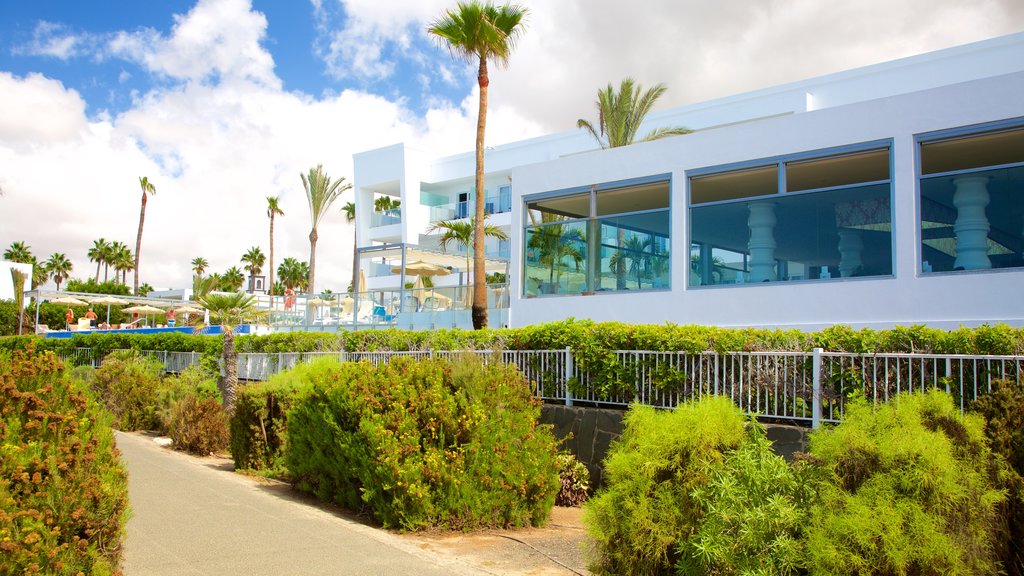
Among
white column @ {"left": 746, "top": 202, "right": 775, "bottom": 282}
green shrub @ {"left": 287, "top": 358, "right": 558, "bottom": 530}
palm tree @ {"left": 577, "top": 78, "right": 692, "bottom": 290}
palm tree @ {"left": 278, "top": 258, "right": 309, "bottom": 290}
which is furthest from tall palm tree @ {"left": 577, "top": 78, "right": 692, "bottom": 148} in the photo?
palm tree @ {"left": 278, "top": 258, "right": 309, "bottom": 290}

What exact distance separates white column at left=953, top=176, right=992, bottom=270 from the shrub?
6697 mm

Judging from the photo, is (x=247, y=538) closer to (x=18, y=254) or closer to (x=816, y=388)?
(x=816, y=388)

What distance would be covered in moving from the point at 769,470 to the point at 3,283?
2643 inches

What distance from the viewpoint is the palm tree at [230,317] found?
1733 cm

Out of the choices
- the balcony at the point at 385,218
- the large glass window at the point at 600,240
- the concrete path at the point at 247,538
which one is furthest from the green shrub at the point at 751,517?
the balcony at the point at 385,218

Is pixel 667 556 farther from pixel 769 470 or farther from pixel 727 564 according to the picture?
pixel 769 470

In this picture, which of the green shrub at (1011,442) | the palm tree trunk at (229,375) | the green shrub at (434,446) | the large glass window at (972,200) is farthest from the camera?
the palm tree trunk at (229,375)

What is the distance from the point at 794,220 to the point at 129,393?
1540 cm

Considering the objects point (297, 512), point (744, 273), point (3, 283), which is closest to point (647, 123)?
point (744, 273)

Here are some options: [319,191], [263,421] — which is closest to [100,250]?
[319,191]

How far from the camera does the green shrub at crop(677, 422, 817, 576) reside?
208 inches

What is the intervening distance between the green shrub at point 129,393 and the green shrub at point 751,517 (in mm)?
15856

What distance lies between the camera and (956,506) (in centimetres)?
509

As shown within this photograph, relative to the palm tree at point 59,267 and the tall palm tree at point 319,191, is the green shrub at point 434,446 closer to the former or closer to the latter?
the tall palm tree at point 319,191
